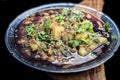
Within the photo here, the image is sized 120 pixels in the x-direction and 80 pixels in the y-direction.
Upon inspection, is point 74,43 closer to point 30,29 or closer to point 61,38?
point 61,38

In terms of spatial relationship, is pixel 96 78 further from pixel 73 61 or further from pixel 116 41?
pixel 116 41

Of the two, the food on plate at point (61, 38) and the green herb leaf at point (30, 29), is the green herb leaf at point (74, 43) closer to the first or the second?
the food on plate at point (61, 38)

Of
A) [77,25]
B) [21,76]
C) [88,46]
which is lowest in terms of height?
[21,76]

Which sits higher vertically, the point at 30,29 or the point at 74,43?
the point at 30,29

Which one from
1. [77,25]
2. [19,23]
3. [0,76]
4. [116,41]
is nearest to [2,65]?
[0,76]

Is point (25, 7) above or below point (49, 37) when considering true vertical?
above

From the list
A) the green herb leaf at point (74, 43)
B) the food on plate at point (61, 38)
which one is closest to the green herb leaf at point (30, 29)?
the food on plate at point (61, 38)

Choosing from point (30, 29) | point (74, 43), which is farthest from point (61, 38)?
point (30, 29)

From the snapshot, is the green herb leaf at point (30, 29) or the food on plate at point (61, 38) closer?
the food on plate at point (61, 38)

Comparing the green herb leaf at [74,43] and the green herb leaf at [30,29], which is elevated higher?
the green herb leaf at [30,29]
